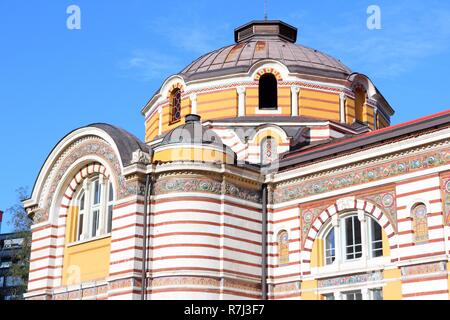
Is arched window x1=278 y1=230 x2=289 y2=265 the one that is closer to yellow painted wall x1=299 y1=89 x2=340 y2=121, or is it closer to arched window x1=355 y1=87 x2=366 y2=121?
yellow painted wall x1=299 y1=89 x2=340 y2=121

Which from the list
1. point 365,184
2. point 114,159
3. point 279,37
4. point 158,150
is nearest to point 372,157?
point 365,184

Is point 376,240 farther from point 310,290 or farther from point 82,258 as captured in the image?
point 82,258

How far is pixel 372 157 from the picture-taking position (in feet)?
71.1

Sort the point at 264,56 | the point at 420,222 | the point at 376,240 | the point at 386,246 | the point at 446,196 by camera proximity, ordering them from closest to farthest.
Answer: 1. the point at 446,196
2. the point at 420,222
3. the point at 386,246
4. the point at 376,240
5. the point at 264,56

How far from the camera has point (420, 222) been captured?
20.4 m

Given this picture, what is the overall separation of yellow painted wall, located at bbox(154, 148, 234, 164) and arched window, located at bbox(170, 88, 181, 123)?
7283 mm

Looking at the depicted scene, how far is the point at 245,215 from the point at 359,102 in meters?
9.70

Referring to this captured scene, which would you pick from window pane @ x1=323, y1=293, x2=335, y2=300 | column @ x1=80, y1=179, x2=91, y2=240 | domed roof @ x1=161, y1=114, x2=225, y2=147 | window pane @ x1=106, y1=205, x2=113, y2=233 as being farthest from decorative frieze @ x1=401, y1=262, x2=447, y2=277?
column @ x1=80, y1=179, x2=91, y2=240

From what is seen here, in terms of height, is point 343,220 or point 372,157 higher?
point 372,157

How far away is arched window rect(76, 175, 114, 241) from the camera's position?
2430 cm

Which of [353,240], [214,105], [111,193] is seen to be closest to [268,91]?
[214,105]
